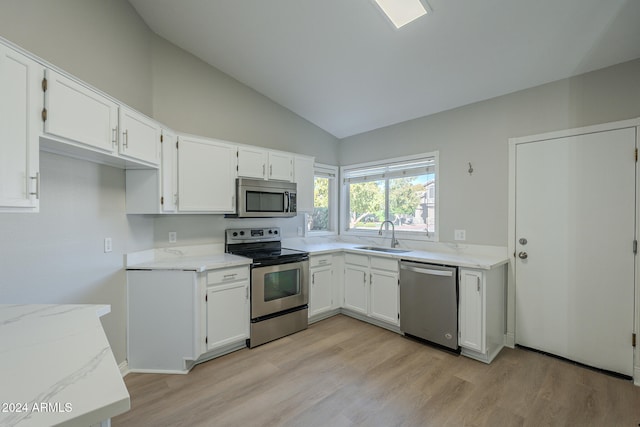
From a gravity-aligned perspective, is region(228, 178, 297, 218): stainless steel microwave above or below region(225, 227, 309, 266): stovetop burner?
above

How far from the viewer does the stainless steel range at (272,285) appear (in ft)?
9.47

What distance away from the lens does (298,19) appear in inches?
93.0

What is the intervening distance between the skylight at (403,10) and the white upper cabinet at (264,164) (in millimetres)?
1821

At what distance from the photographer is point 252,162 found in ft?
10.5

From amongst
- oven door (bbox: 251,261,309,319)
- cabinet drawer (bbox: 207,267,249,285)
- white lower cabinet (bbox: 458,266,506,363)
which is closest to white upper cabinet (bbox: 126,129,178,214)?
cabinet drawer (bbox: 207,267,249,285)

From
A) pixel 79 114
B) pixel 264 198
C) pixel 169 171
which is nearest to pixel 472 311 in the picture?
pixel 264 198

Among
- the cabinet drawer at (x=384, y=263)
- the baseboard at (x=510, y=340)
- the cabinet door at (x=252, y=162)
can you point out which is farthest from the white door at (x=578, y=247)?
the cabinet door at (x=252, y=162)

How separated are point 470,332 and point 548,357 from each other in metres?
0.81

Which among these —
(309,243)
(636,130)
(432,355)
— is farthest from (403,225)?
(636,130)

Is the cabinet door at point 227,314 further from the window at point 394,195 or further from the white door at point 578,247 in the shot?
the white door at point 578,247

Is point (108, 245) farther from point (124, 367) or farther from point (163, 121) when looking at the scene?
point (163, 121)

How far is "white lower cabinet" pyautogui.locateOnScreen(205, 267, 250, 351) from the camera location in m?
2.58

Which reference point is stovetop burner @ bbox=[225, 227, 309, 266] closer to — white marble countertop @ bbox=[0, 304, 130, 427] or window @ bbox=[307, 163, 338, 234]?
window @ bbox=[307, 163, 338, 234]

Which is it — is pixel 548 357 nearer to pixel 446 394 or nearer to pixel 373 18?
pixel 446 394
